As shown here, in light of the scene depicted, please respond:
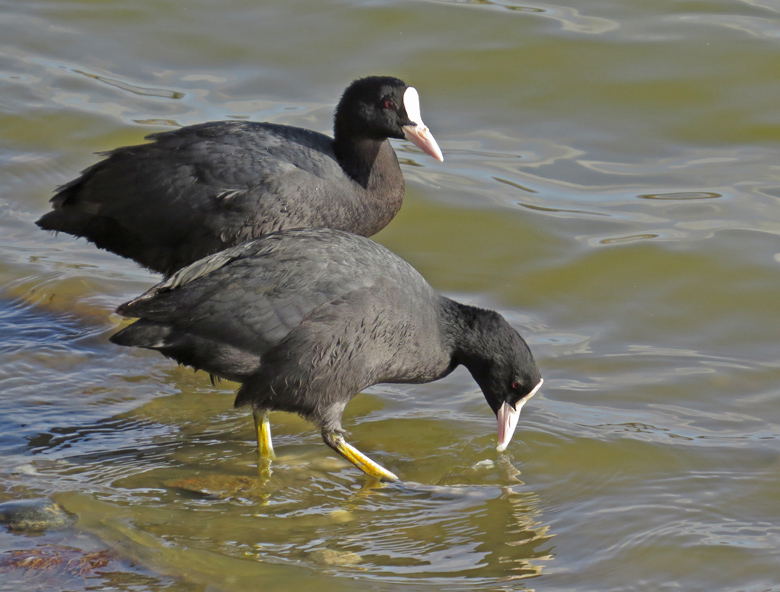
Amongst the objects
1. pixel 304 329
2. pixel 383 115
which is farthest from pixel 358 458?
pixel 383 115

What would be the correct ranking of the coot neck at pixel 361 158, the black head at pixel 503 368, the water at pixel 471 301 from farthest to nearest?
1. the coot neck at pixel 361 158
2. the black head at pixel 503 368
3. the water at pixel 471 301

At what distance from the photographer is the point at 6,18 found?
10.4 metres

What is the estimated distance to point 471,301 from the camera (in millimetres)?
6336

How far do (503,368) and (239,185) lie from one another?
5.73 feet

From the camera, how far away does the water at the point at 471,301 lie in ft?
13.0

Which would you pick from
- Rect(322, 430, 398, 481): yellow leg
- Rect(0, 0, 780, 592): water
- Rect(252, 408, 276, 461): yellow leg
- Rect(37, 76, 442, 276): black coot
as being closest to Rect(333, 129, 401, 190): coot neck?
Rect(37, 76, 442, 276): black coot

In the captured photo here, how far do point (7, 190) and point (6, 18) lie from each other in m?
3.56

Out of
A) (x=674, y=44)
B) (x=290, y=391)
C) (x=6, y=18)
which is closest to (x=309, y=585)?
(x=290, y=391)

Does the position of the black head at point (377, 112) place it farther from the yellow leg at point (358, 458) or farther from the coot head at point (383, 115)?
the yellow leg at point (358, 458)

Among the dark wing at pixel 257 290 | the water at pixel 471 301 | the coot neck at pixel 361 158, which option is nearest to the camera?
the water at pixel 471 301

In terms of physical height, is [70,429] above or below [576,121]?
below

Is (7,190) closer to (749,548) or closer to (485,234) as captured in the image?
(485,234)

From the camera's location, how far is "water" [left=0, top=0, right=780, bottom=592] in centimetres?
397

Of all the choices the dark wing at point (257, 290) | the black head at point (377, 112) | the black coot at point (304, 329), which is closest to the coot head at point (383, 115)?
the black head at point (377, 112)
